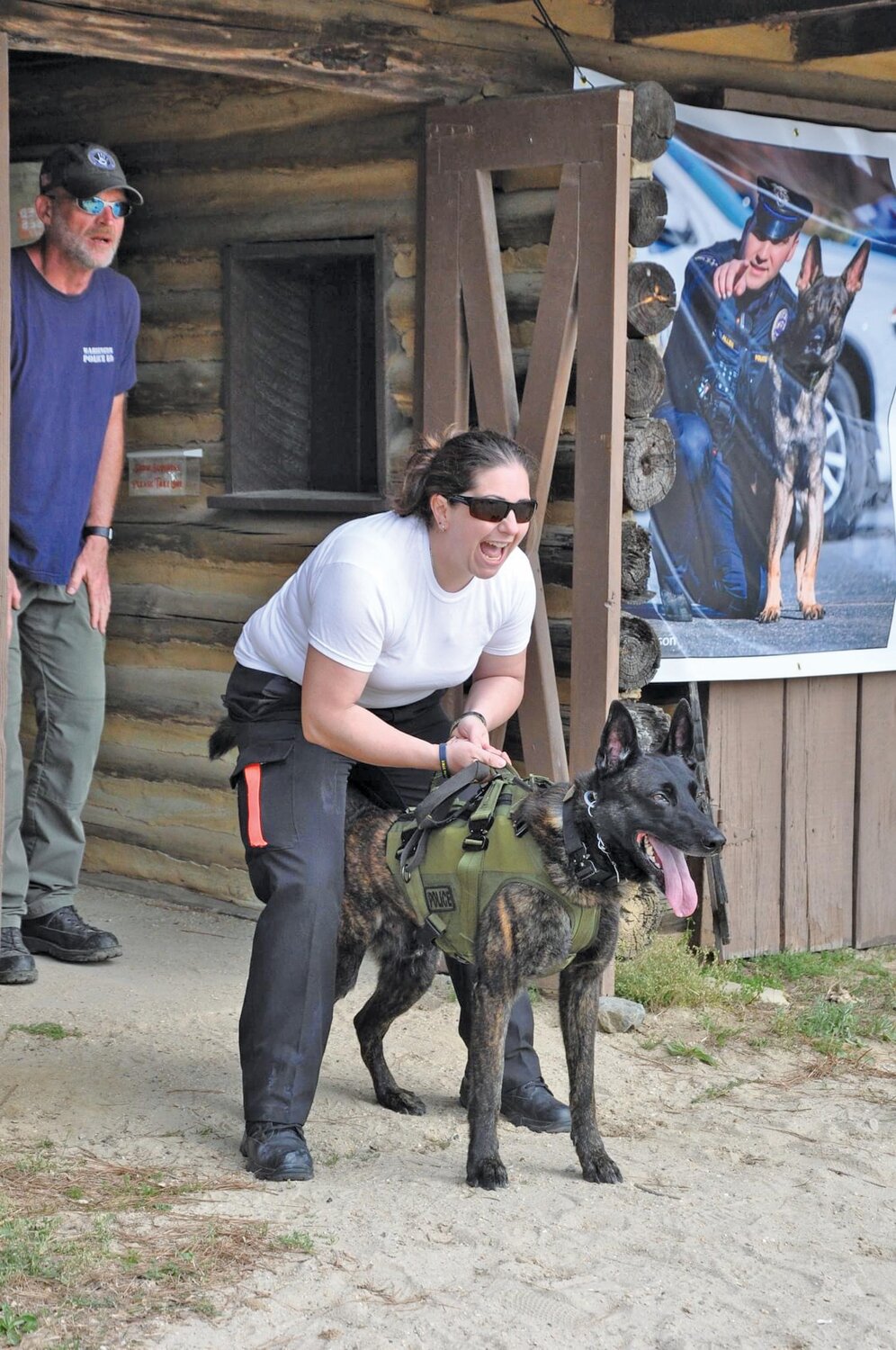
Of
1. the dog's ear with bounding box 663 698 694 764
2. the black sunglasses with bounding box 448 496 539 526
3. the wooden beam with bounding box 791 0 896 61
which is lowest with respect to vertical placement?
the dog's ear with bounding box 663 698 694 764

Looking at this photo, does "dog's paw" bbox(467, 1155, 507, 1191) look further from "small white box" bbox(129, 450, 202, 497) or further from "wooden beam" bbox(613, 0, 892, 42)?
"wooden beam" bbox(613, 0, 892, 42)

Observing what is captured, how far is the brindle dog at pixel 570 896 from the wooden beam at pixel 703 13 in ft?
9.56

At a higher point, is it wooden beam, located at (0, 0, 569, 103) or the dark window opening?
wooden beam, located at (0, 0, 569, 103)

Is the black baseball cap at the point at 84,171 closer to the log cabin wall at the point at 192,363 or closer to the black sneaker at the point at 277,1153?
the log cabin wall at the point at 192,363

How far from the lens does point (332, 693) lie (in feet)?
13.3

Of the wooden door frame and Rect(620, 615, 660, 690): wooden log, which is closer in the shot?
the wooden door frame

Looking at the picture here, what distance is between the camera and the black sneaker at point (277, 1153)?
411cm

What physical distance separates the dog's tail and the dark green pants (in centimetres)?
145

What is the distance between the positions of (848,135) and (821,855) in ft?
9.73

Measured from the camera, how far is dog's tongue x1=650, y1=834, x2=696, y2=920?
3832 millimetres

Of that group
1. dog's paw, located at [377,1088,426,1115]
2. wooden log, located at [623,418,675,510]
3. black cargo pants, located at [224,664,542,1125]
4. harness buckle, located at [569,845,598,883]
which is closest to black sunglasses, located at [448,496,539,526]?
black cargo pants, located at [224,664,542,1125]

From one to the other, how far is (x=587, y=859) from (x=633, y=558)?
193cm

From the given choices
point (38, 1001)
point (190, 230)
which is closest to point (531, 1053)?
point (38, 1001)

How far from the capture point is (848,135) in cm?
644
